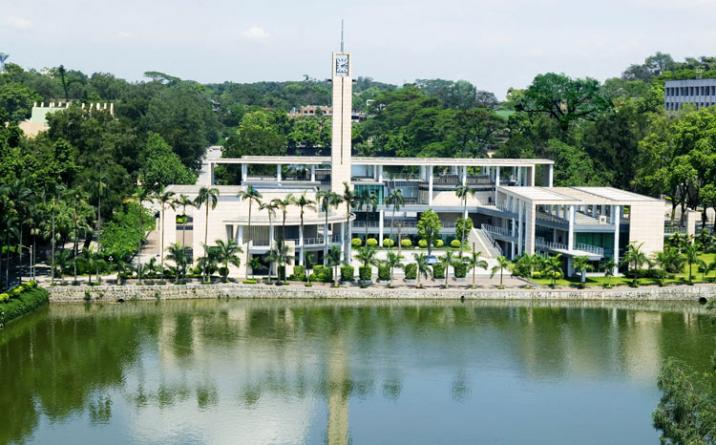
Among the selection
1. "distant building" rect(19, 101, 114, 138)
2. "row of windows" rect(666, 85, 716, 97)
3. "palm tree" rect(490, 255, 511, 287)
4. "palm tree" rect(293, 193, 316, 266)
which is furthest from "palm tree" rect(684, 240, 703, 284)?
"row of windows" rect(666, 85, 716, 97)

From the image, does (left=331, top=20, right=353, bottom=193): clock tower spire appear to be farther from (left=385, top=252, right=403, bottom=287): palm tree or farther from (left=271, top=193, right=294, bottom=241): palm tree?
(left=385, top=252, right=403, bottom=287): palm tree

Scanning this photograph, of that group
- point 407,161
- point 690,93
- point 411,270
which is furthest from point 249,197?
point 690,93

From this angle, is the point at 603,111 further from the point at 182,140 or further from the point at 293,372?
the point at 293,372

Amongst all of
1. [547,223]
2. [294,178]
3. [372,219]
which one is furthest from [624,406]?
[294,178]

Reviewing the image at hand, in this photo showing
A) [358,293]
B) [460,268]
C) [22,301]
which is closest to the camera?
[22,301]

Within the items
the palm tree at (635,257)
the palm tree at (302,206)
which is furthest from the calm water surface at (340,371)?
the palm tree at (302,206)

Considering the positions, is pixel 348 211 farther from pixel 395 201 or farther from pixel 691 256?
pixel 691 256
